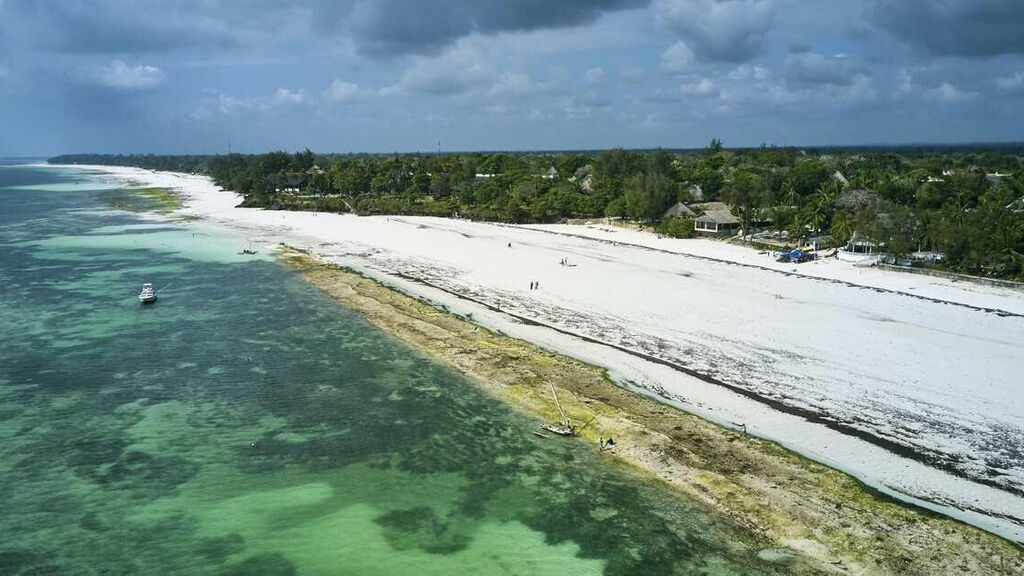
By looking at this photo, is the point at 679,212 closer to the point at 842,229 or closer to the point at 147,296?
the point at 842,229

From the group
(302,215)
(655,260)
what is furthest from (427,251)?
(302,215)

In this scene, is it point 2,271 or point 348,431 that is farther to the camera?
point 2,271

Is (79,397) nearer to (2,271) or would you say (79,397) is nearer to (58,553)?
(58,553)

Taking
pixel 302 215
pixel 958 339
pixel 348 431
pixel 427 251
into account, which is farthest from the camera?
pixel 302 215

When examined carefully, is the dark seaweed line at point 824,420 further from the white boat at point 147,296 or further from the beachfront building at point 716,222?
the beachfront building at point 716,222

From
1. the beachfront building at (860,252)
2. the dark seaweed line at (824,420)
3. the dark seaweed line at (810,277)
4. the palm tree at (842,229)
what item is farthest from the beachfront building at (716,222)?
the dark seaweed line at (824,420)

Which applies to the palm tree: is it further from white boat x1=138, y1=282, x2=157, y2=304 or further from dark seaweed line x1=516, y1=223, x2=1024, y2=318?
white boat x1=138, y1=282, x2=157, y2=304
